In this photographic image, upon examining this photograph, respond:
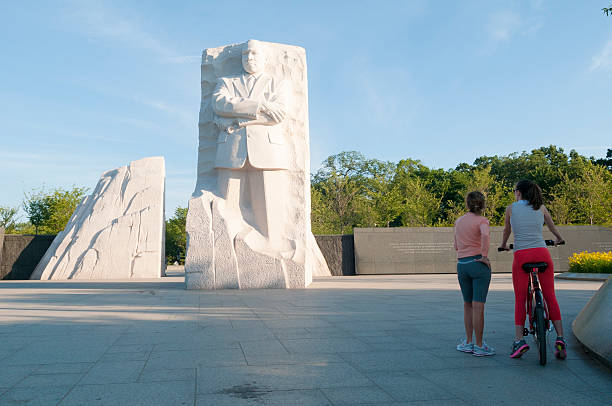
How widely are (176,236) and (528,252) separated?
A: 1694 inches

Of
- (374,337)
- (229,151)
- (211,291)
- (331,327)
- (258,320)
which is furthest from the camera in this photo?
(229,151)

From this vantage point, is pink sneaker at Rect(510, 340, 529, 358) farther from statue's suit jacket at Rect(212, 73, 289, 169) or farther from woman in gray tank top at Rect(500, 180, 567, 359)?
statue's suit jacket at Rect(212, 73, 289, 169)

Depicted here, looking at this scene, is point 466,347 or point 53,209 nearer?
point 466,347

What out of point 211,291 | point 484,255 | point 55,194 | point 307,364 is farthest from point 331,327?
point 55,194

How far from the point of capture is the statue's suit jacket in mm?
9797

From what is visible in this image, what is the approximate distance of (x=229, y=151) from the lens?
9898 millimetres

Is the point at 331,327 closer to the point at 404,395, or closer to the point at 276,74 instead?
the point at 404,395

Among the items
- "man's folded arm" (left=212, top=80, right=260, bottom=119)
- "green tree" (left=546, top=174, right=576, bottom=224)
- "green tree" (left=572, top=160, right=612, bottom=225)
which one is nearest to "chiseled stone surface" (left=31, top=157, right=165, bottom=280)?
"man's folded arm" (left=212, top=80, right=260, bottom=119)

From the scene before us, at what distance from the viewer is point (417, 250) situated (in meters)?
19.4

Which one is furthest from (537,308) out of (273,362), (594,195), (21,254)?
(594,195)

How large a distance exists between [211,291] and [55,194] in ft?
76.2

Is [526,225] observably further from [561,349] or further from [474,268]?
[561,349]

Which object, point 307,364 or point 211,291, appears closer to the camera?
point 307,364

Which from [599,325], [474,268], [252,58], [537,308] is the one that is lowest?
[599,325]
